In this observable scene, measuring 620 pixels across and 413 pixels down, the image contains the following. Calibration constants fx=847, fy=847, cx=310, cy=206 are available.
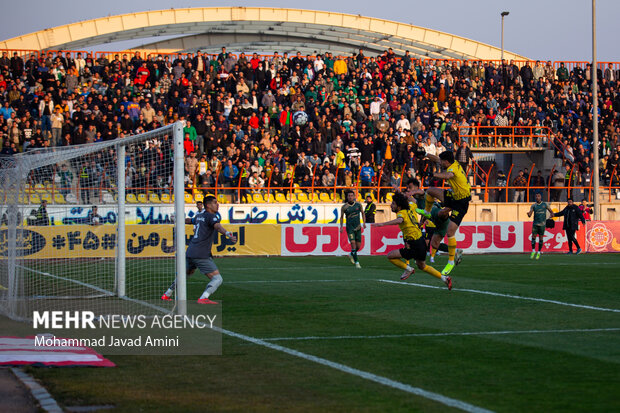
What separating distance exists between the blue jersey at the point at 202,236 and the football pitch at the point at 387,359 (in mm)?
957

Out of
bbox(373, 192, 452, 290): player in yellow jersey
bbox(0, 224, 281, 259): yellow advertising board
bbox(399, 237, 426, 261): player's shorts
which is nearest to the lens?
bbox(373, 192, 452, 290): player in yellow jersey

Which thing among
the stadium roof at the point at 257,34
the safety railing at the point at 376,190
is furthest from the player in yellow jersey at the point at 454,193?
the stadium roof at the point at 257,34

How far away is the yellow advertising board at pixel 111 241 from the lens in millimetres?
17069

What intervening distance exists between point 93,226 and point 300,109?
49.6 ft

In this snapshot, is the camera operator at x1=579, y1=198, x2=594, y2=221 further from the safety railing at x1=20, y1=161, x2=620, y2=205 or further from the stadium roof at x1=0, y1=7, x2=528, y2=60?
the stadium roof at x1=0, y1=7, x2=528, y2=60

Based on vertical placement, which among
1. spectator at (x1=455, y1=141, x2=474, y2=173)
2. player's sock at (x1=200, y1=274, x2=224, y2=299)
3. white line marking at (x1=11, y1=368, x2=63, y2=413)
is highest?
spectator at (x1=455, y1=141, x2=474, y2=173)

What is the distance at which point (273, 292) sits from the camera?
15555 mm

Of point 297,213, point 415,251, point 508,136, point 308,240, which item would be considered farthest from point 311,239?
point 508,136

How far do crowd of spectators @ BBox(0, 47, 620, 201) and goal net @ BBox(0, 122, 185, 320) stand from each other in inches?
265

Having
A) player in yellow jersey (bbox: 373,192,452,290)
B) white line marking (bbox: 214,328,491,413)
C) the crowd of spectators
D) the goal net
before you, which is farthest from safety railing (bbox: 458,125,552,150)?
white line marking (bbox: 214,328,491,413)

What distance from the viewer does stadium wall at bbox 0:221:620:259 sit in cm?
2127

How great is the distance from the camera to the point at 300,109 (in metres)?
34.5

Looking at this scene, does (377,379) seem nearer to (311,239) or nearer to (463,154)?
(311,239)

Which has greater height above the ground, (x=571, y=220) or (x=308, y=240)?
(x=571, y=220)
